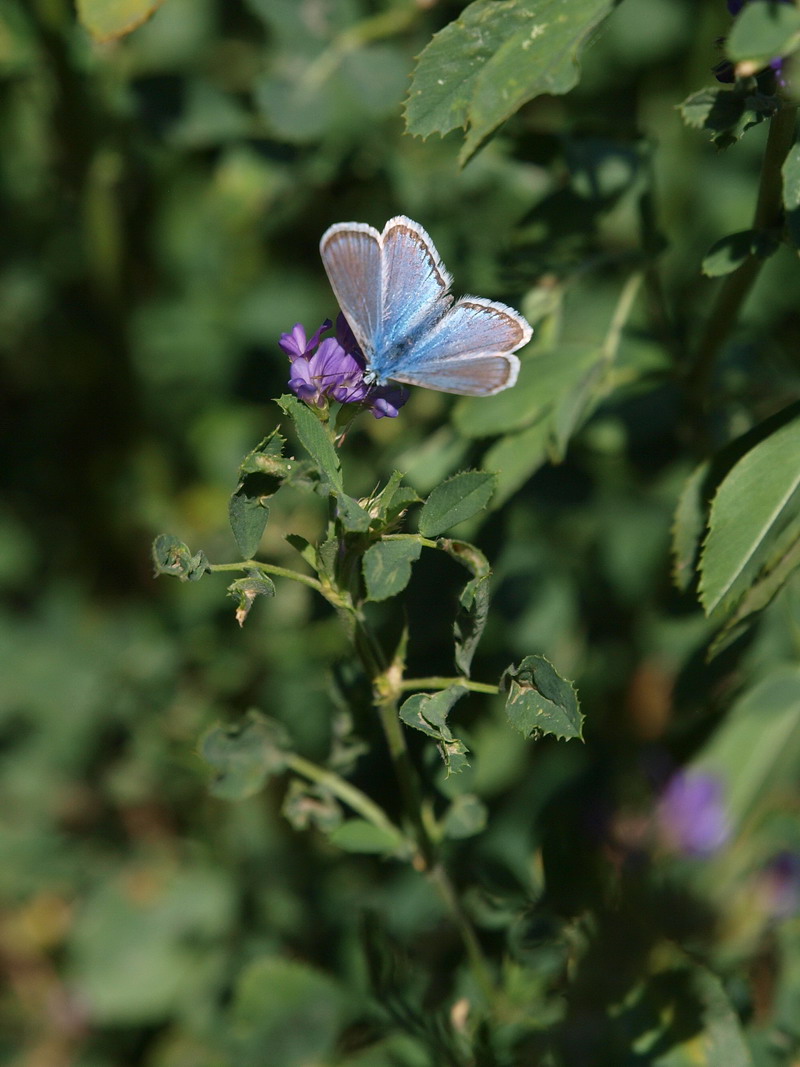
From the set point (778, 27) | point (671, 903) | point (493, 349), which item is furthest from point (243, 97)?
point (671, 903)

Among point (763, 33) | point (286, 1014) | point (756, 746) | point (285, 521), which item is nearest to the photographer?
point (763, 33)

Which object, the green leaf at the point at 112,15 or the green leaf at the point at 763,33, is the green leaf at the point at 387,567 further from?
the green leaf at the point at 112,15

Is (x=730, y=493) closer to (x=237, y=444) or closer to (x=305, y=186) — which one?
(x=305, y=186)

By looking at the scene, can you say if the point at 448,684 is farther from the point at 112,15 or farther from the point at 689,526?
the point at 112,15

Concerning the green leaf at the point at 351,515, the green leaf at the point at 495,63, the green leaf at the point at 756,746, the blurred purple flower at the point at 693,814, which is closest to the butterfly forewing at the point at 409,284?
the green leaf at the point at 495,63

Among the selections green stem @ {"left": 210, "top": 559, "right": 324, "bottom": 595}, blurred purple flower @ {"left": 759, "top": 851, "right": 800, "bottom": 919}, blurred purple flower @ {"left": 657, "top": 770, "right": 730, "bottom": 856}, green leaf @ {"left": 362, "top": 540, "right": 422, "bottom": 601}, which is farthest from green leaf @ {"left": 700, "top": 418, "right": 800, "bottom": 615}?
blurred purple flower @ {"left": 759, "top": 851, "right": 800, "bottom": 919}

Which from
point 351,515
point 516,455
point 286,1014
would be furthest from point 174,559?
point 286,1014
